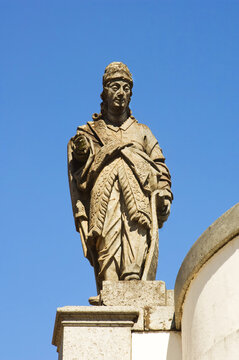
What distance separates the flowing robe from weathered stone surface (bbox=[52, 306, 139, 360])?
1033mm

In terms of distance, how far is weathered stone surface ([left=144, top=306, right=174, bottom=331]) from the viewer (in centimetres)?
852

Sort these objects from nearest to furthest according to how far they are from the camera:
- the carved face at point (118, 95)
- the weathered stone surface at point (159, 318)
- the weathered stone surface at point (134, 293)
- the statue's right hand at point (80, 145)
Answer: the weathered stone surface at point (159, 318), the weathered stone surface at point (134, 293), the statue's right hand at point (80, 145), the carved face at point (118, 95)

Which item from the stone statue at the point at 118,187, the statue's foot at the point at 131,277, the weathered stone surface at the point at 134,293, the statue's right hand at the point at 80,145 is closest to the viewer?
the weathered stone surface at the point at 134,293

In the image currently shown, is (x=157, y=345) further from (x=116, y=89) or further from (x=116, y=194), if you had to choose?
(x=116, y=89)

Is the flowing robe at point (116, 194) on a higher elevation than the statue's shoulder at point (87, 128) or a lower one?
lower

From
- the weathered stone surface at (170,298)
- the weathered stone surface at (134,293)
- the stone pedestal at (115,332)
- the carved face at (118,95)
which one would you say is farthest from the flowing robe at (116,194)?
the stone pedestal at (115,332)

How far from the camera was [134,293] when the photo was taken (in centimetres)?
888

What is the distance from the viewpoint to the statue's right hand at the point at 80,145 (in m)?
10.2

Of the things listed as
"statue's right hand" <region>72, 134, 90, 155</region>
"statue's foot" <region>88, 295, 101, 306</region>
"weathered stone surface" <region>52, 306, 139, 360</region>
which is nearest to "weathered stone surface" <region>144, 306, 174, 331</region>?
"weathered stone surface" <region>52, 306, 139, 360</region>

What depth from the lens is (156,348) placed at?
8.46 meters

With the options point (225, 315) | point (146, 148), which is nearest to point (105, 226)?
point (146, 148)

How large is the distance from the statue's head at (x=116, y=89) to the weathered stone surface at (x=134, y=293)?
2.28 m

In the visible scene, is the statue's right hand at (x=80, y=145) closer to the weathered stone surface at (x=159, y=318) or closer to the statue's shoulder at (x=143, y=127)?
the statue's shoulder at (x=143, y=127)

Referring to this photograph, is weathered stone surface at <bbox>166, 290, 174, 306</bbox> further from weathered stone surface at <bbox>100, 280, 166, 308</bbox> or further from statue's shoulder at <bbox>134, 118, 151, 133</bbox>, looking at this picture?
statue's shoulder at <bbox>134, 118, 151, 133</bbox>
